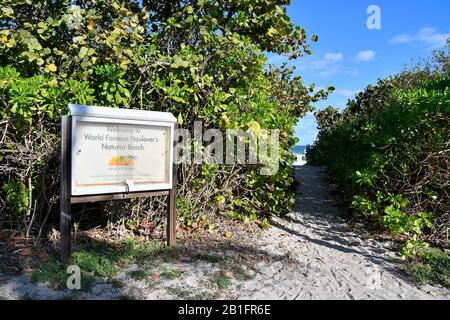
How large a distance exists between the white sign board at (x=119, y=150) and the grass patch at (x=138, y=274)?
2.88ft

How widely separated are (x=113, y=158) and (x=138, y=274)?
4.09 feet

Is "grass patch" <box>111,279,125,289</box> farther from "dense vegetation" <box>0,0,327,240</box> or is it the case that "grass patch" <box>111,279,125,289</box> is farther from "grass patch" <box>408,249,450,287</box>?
"grass patch" <box>408,249,450,287</box>

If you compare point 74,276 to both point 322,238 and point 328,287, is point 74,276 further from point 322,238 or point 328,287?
point 322,238

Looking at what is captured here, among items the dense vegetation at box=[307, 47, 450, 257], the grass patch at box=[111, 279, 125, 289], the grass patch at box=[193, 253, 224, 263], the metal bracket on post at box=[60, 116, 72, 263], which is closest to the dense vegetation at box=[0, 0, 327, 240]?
the metal bracket on post at box=[60, 116, 72, 263]

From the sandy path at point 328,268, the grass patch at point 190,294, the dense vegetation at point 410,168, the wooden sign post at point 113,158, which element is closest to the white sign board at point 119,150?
the wooden sign post at point 113,158

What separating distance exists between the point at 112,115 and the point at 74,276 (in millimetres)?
1616

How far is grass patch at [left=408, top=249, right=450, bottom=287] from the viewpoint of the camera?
3.75 metres

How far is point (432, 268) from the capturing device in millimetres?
4008

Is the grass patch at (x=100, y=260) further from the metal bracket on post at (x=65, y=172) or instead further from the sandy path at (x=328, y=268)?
the sandy path at (x=328, y=268)

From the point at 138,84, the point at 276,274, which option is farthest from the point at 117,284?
the point at 138,84

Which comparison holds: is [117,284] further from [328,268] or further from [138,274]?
[328,268]

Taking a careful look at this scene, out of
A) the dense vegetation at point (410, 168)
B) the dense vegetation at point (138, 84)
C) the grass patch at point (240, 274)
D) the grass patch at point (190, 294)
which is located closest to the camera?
the grass patch at point (190, 294)

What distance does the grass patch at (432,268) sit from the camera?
3.75 meters
